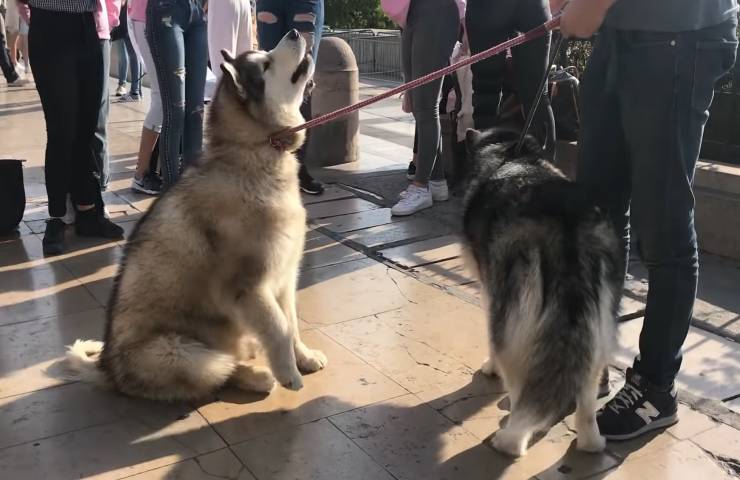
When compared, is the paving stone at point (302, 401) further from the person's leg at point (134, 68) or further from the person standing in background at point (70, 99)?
the person's leg at point (134, 68)

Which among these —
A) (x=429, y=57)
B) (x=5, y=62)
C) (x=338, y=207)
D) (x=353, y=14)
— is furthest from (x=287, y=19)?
(x=353, y=14)

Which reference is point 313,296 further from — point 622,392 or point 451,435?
point 622,392

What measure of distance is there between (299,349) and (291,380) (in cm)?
27

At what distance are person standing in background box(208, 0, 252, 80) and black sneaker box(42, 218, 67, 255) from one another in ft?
7.67

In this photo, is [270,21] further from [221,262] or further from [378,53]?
[378,53]

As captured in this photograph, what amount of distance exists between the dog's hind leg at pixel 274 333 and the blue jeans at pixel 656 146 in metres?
1.45

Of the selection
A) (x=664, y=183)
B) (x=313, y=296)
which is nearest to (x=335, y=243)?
(x=313, y=296)

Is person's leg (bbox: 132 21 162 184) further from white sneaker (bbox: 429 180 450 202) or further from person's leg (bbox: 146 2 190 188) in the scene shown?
white sneaker (bbox: 429 180 450 202)

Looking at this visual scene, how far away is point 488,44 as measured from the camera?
18.0 ft

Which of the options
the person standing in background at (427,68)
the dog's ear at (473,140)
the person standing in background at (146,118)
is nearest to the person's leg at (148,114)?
the person standing in background at (146,118)

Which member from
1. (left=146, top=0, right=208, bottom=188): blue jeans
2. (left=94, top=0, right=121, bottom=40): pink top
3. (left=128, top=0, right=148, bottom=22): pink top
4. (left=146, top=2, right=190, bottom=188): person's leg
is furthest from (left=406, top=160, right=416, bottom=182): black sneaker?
(left=94, top=0, right=121, bottom=40): pink top

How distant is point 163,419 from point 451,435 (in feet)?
4.05

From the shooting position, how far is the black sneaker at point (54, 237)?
207 inches

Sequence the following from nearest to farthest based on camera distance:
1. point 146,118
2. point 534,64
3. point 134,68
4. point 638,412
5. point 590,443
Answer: point 590,443
point 638,412
point 534,64
point 146,118
point 134,68
